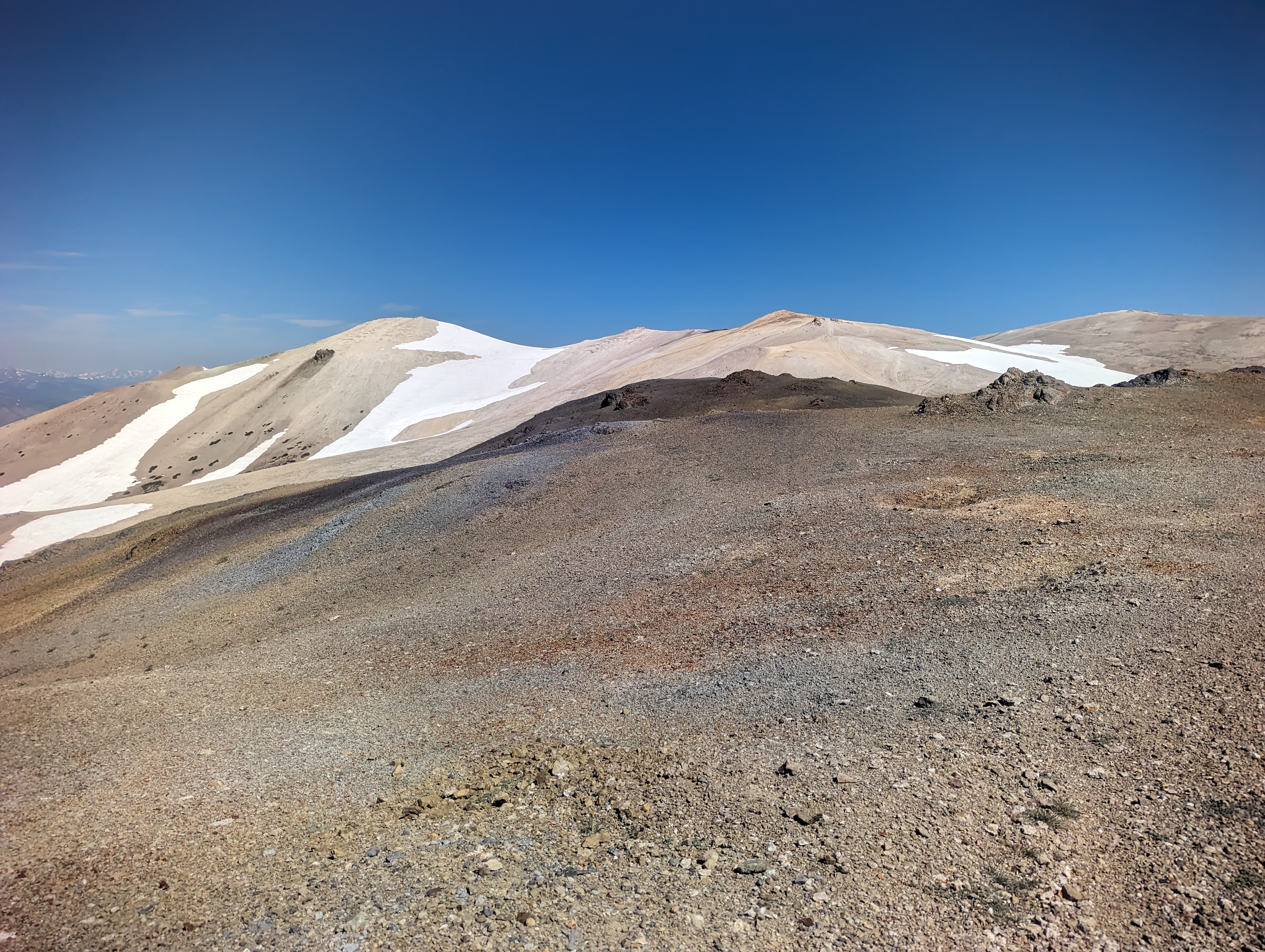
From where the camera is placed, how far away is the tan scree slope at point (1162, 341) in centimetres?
3966

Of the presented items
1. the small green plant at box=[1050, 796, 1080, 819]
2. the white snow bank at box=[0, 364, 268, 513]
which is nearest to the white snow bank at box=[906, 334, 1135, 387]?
the small green plant at box=[1050, 796, 1080, 819]

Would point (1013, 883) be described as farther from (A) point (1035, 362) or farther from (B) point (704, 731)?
(A) point (1035, 362)

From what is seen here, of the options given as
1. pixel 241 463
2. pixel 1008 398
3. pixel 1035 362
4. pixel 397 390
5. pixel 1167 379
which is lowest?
pixel 241 463

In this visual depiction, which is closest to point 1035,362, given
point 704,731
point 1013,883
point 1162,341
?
point 1162,341

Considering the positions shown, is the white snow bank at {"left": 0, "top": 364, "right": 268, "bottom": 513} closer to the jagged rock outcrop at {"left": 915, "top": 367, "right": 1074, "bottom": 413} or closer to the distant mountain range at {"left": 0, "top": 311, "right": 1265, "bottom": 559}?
the distant mountain range at {"left": 0, "top": 311, "right": 1265, "bottom": 559}

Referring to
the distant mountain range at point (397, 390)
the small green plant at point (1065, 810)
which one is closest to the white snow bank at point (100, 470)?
the distant mountain range at point (397, 390)

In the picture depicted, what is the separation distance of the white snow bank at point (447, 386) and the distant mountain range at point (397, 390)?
0.72 ft

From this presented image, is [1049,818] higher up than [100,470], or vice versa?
[100,470]

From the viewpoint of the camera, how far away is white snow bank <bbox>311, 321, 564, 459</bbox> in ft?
145

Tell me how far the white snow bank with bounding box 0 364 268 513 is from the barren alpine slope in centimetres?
3310

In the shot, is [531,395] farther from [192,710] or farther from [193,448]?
[192,710]

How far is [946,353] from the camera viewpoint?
133ft

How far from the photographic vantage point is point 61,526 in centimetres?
2655

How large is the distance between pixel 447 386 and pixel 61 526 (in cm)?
3030
